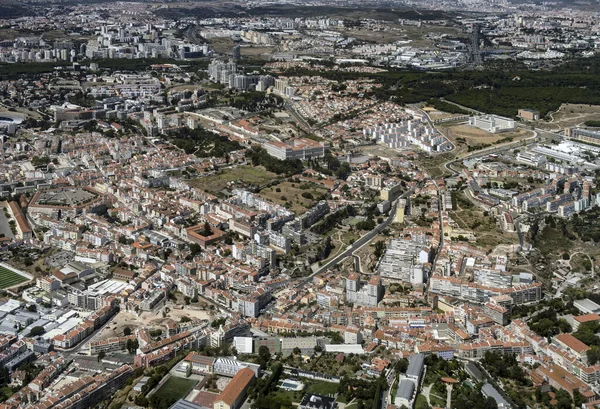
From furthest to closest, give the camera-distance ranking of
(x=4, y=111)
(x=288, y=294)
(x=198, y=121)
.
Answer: (x=4, y=111) < (x=198, y=121) < (x=288, y=294)

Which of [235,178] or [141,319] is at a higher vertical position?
[235,178]

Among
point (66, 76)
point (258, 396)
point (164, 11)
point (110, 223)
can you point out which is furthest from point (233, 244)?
point (164, 11)

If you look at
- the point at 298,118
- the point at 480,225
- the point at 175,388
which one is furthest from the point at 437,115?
the point at 175,388

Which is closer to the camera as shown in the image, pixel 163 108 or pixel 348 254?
pixel 348 254

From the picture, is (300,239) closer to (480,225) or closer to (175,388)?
(480,225)

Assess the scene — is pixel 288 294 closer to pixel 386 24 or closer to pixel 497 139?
pixel 497 139
